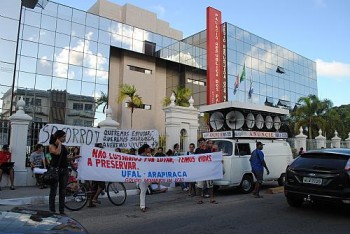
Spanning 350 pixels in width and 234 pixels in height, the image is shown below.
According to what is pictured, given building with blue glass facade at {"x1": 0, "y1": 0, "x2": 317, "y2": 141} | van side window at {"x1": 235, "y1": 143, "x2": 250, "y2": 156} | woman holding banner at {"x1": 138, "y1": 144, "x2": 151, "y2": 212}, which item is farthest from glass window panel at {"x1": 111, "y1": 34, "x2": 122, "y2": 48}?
woman holding banner at {"x1": 138, "y1": 144, "x2": 151, "y2": 212}

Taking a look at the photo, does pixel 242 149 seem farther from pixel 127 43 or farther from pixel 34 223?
pixel 127 43

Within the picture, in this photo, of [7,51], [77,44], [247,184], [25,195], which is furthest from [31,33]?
[247,184]

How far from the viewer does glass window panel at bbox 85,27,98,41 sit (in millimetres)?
32688

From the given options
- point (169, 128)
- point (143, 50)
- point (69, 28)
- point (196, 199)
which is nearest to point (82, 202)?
point (196, 199)

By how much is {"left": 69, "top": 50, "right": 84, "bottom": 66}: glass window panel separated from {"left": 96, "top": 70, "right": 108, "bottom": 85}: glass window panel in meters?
1.98

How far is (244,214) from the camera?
847 centimetres

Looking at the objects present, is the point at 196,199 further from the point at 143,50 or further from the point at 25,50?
the point at 143,50

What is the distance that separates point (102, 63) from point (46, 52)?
559cm

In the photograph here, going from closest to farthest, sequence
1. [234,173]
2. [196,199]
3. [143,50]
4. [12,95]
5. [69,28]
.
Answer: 1. [196,199]
2. [234,173]
3. [12,95]
4. [69,28]
5. [143,50]

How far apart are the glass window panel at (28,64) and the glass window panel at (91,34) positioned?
230 inches

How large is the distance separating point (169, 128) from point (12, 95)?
1730 centimetres

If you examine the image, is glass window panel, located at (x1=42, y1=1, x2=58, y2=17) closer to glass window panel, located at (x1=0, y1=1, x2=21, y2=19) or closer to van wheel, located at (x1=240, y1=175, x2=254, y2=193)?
glass window panel, located at (x1=0, y1=1, x2=21, y2=19)

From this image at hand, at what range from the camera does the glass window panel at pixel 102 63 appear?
33.4 meters

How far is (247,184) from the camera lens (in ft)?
41.0
